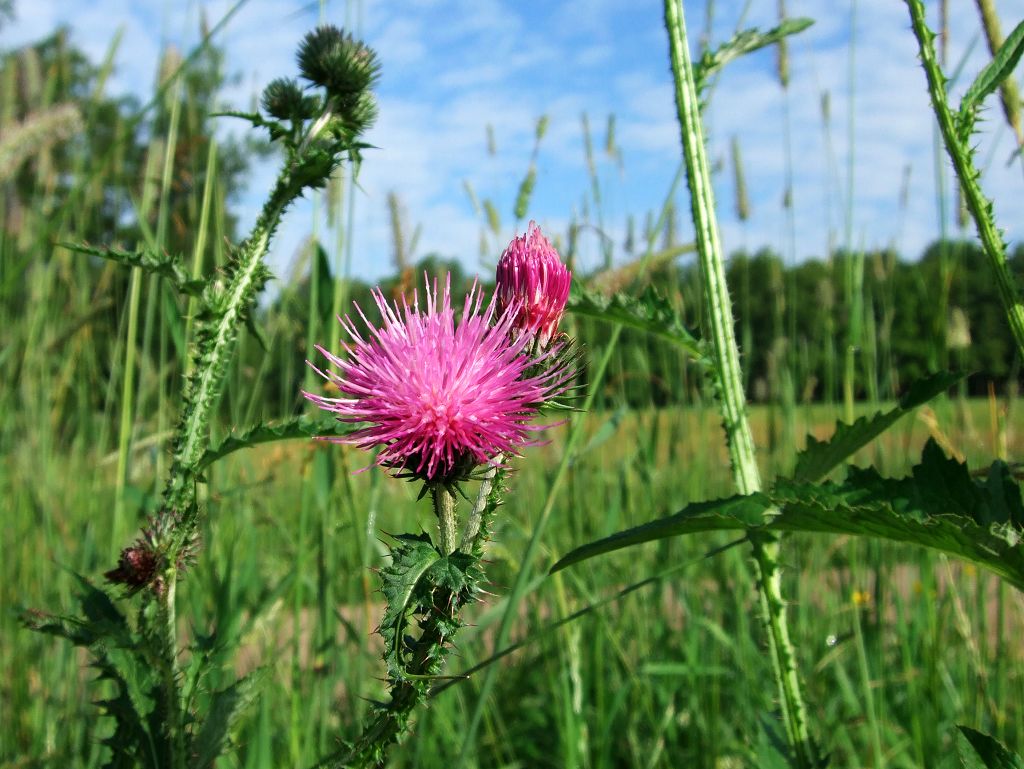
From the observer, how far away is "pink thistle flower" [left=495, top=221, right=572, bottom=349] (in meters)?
0.95

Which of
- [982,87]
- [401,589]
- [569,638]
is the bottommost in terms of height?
[569,638]

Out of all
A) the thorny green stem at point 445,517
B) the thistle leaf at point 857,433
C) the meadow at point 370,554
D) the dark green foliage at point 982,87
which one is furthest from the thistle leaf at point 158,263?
the dark green foliage at point 982,87

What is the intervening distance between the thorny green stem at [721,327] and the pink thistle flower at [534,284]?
0.73 feet

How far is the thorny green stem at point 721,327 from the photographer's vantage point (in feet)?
3.39

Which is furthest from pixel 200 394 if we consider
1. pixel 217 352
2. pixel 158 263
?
pixel 158 263

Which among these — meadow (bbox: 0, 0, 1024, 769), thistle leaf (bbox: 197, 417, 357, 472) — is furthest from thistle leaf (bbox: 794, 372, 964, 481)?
thistle leaf (bbox: 197, 417, 357, 472)

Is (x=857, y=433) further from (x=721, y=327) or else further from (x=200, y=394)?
(x=200, y=394)

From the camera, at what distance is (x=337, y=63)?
1290mm

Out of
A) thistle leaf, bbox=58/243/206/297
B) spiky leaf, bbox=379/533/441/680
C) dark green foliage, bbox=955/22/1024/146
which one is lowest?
spiky leaf, bbox=379/533/441/680

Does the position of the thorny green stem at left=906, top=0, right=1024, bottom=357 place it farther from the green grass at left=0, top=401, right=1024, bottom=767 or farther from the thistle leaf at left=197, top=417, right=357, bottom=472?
the green grass at left=0, top=401, right=1024, bottom=767

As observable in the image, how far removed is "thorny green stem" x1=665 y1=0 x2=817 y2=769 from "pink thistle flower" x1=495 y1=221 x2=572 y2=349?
22 centimetres

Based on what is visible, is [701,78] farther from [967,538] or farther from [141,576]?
[141,576]

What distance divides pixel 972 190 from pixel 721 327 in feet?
1.02

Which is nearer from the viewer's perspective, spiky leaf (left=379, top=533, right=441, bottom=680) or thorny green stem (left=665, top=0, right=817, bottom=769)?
spiky leaf (left=379, top=533, right=441, bottom=680)
